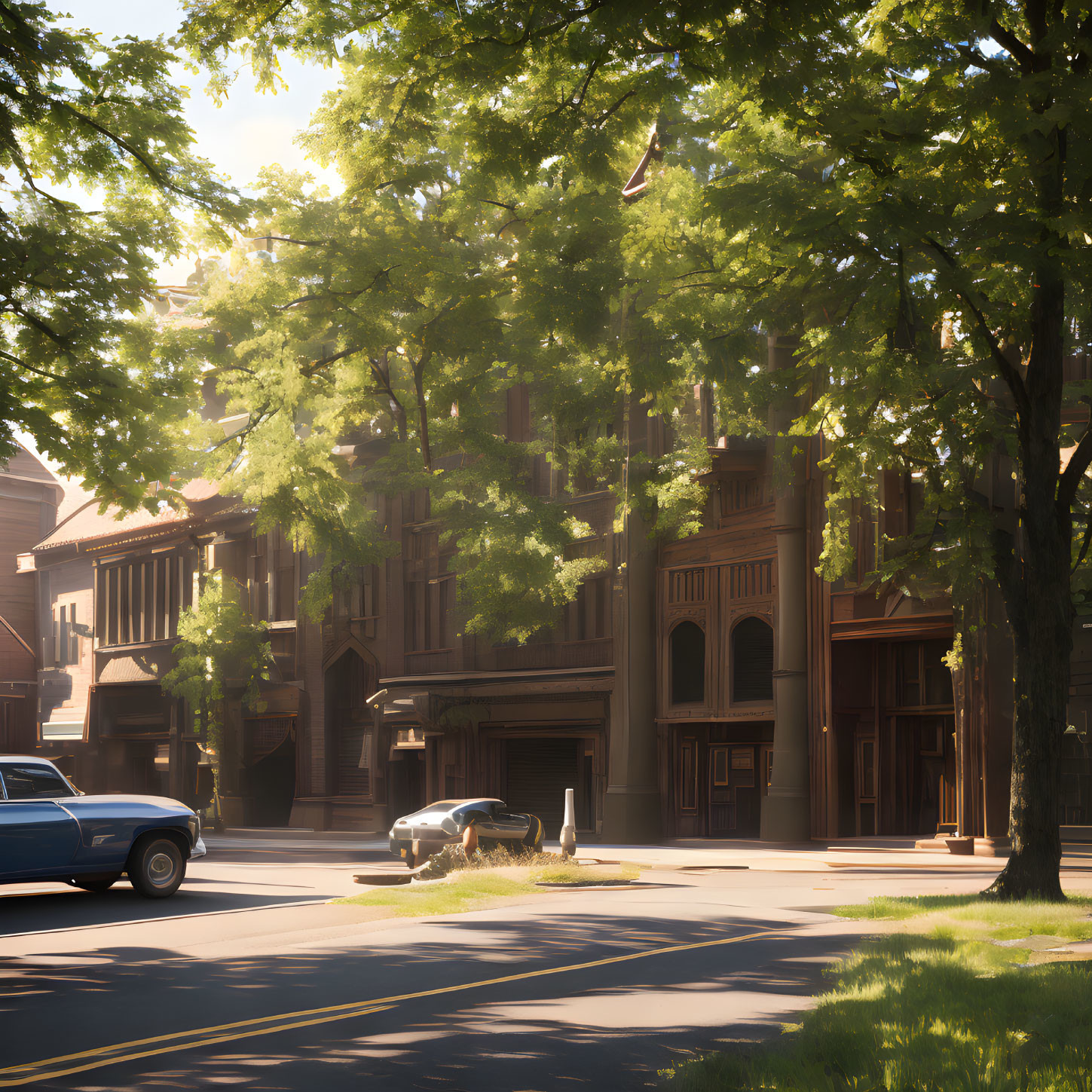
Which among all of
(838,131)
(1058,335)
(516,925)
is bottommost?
(516,925)

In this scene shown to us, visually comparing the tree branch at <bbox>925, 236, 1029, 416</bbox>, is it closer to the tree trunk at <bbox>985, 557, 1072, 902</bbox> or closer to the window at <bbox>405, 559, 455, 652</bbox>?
the tree trunk at <bbox>985, 557, 1072, 902</bbox>

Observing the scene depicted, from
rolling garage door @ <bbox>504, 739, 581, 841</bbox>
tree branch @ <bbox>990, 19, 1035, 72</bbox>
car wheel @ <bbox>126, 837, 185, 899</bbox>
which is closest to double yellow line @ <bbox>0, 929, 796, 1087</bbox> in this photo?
car wheel @ <bbox>126, 837, 185, 899</bbox>

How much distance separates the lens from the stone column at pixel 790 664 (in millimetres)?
26250

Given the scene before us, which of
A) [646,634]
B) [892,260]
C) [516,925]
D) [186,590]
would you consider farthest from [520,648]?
[892,260]

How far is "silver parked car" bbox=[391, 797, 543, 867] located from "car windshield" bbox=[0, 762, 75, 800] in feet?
26.3

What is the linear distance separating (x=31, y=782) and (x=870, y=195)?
432 inches

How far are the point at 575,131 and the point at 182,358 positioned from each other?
21.9ft

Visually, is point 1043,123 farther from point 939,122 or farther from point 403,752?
point 403,752

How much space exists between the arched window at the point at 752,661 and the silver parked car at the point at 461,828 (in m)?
7.61

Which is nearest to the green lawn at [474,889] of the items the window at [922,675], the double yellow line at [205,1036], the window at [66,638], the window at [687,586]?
the double yellow line at [205,1036]

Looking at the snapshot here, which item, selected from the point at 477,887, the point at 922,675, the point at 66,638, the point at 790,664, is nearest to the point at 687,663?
the point at 790,664

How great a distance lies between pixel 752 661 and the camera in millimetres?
28328

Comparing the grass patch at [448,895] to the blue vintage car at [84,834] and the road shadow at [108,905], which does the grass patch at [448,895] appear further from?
the blue vintage car at [84,834]

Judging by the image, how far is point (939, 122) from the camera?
11992mm
